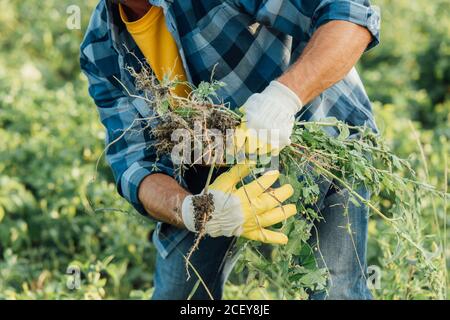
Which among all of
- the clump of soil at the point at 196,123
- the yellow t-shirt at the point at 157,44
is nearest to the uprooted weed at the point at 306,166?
the clump of soil at the point at 196,123

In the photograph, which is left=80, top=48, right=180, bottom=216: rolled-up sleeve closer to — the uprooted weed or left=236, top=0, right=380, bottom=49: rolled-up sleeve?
the uprooted weed

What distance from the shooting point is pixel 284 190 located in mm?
2355

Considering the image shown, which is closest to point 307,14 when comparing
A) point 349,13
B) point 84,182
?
point 349,13

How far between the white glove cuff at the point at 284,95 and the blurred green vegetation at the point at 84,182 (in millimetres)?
504

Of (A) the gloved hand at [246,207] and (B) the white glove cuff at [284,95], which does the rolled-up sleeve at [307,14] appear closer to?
(B) the white glove cuff at [284,95]

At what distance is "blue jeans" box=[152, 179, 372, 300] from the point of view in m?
2.74

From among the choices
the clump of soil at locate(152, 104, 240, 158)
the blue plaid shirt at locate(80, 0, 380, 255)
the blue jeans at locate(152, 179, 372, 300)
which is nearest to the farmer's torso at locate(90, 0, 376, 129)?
the blue plaid shirt at locate(80, 0, 380, 255)

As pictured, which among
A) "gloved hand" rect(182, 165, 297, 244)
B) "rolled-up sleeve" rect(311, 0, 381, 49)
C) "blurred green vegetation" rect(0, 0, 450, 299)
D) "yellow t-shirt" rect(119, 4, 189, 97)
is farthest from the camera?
"blurred green vegetation" rect(0, 0, 450, 299)

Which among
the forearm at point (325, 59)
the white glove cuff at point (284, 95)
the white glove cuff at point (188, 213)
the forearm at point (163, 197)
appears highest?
the forearm at point (325, 59)

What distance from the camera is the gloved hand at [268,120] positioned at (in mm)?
2285

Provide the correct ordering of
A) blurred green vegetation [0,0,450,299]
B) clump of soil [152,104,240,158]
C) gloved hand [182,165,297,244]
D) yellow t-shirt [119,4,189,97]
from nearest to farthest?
clump of soil [152,104,240,158] < gloved hand [182,165,297,244] < yellow t-shirt [119,4,189,97] < blurred green vegetation [0,0,450,299]

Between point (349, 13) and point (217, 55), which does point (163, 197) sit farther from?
point (349, 13)

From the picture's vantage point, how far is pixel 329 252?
2.77m
